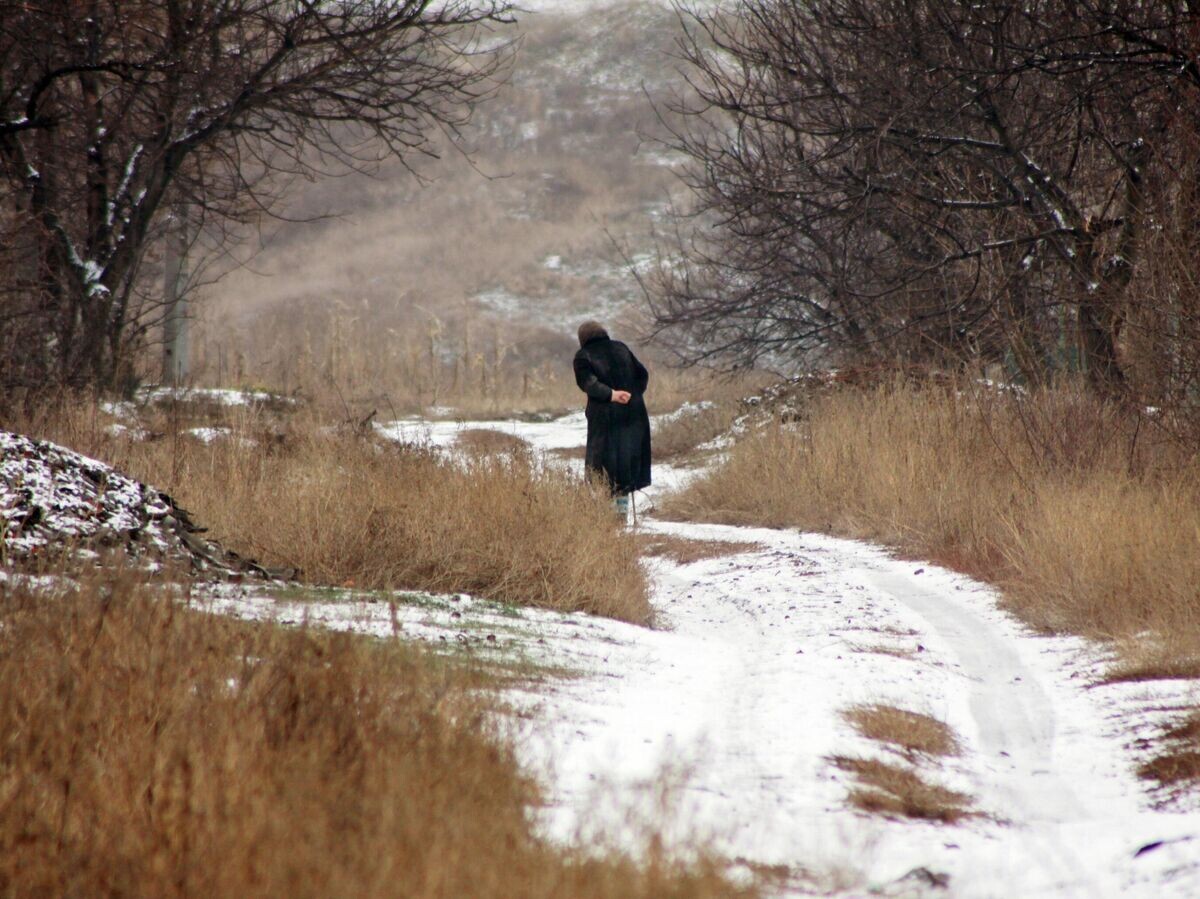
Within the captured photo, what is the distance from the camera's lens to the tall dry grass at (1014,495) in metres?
6.19

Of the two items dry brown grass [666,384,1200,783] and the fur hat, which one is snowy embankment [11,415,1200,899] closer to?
dry brown grass [666,384,1200,783]

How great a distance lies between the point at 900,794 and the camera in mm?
3629

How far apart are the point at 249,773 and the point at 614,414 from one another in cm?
841

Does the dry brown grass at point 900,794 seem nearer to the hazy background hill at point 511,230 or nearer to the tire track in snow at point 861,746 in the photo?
the tire track in snow at point 861,746

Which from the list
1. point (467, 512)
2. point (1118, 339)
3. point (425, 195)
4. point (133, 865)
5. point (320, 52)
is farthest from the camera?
point (425, 195)

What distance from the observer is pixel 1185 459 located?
26.2 feet

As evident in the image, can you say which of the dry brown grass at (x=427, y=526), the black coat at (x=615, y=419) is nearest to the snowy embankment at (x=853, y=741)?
the dry brown grass at (x=427, y=526)

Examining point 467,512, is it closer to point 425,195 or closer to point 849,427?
point 849,427

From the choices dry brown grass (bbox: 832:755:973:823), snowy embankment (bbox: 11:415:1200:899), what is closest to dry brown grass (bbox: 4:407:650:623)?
snowy embankment (bbox: 11:415:1200:899)

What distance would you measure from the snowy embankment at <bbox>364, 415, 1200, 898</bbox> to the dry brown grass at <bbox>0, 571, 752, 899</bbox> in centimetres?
29

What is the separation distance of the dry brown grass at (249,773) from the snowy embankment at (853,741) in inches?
11.6

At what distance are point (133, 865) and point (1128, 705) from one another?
3822mm

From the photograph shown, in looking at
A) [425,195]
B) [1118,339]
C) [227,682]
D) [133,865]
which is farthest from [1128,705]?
[425,195]

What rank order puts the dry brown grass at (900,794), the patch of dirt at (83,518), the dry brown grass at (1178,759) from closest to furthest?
the dry brown grass at (900,794), the dry brown grass at (1178,759), the patch of dirt at (83,518)
